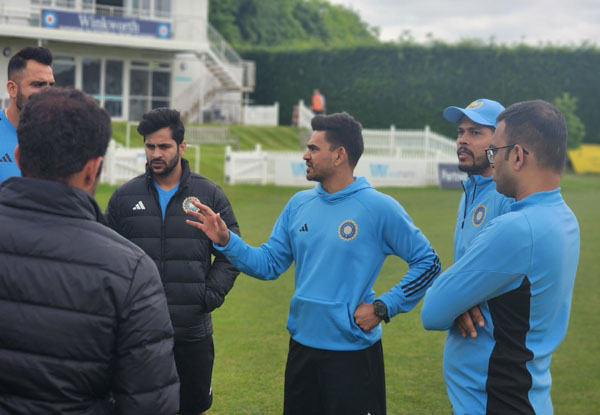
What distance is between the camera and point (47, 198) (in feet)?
8.34

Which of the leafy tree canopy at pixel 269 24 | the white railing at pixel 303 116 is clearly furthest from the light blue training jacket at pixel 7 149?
the leafy tree canopy at pixel 269 24

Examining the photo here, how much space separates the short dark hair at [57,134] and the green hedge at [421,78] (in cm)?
3912

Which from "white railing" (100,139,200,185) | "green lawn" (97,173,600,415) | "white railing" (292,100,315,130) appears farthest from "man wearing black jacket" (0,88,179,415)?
"white railing" (292,100,315,130)

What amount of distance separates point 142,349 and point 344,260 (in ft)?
6.77

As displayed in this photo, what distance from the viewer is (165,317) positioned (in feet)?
8.68

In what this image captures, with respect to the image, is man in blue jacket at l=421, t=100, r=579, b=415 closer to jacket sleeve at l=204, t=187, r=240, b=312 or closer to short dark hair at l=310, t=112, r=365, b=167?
short dark hair at l=310, t=112, r=365, b=167

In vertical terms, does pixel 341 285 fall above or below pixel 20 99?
below

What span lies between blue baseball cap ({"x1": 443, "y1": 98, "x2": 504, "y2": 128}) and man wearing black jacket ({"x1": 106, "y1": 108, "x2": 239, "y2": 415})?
6.05 ft

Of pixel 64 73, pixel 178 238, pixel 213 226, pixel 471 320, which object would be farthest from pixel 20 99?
pixel 64 73

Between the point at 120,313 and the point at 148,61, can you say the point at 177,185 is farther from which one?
the point at 148,61

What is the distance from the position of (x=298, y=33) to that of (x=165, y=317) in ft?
205

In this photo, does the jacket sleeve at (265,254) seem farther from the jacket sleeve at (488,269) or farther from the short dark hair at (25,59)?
the short dark hair at (25,59)

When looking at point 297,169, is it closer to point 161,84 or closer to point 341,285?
point 161,84

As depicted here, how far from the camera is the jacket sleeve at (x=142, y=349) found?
2.55 m
